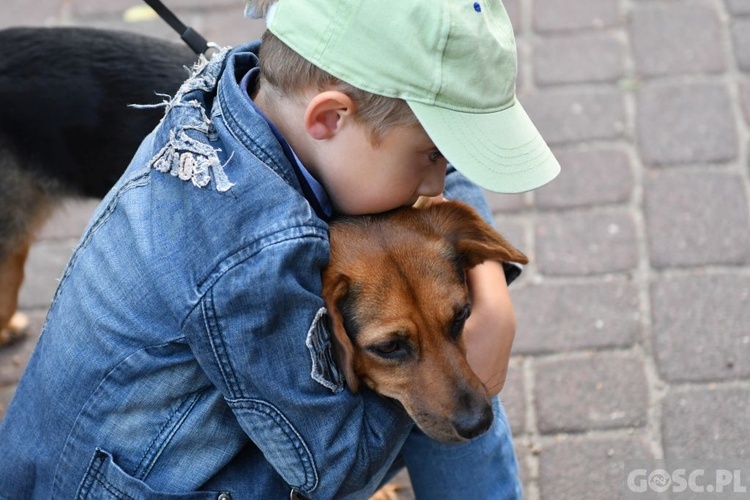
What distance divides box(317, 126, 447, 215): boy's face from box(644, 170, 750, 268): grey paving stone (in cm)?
194

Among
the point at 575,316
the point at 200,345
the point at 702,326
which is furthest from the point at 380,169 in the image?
the point at 702,326

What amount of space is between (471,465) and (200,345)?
1.05 meters

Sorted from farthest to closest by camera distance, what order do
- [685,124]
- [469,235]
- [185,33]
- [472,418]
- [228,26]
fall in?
[228,26] < [685,124] < [185,33] < [469,235] < [472,418]

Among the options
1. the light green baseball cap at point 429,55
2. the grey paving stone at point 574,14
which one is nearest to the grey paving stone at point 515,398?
the light green baseball cap at point 429,55

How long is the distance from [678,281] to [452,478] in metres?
1.56

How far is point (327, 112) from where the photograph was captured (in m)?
2.36

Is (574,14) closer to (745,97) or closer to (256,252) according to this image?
(745,97)

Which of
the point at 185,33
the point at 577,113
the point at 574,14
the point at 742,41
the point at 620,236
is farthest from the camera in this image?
the point at 574,14

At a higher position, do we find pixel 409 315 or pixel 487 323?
pixel 409 315

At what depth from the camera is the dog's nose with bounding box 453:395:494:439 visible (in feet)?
8.55

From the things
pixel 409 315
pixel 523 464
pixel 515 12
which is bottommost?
pixel 523 464

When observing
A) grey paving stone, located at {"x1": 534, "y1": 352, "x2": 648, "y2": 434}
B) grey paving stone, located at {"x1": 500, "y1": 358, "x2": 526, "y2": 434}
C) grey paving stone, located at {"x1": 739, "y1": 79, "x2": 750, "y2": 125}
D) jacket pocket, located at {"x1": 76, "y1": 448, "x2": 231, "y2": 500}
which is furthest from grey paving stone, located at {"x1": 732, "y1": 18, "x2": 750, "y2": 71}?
jacket pocket, located at {"x1": 76, "y1": 448, "x2": 231, "y2": 500}

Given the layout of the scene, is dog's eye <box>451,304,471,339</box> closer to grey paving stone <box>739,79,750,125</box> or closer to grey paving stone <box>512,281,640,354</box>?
grey paving stone <box>512,281,640,354</box>

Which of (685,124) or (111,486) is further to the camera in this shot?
(685,124)
